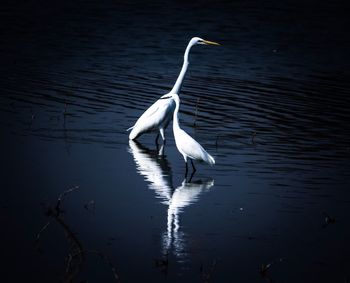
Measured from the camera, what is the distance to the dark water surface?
7.53 meters

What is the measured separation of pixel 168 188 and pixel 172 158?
1.73 metres

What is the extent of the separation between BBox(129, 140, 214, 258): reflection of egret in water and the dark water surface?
2 cm

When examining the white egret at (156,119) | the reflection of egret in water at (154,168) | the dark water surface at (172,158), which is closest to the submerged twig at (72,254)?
the dark water surface at (172,158)

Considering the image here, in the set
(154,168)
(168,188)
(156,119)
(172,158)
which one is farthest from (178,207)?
(156,119)

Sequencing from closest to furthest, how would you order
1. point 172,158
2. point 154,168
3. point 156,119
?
point 154,168 < point 172,158 < point 156,119

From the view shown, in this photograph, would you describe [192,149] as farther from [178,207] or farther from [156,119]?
[156,119]

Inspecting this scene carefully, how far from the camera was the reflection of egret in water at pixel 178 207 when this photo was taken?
777 centimetres

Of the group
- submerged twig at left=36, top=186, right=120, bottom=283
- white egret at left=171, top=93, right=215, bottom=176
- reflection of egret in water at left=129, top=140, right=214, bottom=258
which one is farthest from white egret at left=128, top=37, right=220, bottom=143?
submerged twig at left=36, top=186, right=120, bottom=283

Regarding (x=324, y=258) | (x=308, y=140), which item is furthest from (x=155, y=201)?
(x=308, y=140)

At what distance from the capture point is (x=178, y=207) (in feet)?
29.3

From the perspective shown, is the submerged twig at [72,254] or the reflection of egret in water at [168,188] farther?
the reflection of egret in water at [168,188]

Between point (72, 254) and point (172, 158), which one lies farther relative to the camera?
point (172, 158)

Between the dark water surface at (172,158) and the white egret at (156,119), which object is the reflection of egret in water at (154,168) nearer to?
the dark water surface at (172,158)

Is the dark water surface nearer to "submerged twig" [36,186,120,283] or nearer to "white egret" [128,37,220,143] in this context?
"submerged twig" [36,186,120,283]
